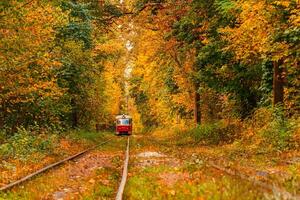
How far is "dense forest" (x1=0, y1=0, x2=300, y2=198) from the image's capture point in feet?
57.7

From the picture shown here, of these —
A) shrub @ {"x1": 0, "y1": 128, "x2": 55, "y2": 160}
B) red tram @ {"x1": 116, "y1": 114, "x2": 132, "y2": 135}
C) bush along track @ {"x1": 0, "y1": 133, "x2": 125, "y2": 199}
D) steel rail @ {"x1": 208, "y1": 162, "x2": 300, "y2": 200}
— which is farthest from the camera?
red tram @ {"x1": 116, "y1": 114, "x2": 132, "y2": 135}

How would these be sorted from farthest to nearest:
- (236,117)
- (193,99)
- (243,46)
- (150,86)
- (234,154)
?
(150,86) → (193,99) → (236,117) → (243,46) → (234,154)

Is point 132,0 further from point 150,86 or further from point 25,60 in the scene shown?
point 150,86

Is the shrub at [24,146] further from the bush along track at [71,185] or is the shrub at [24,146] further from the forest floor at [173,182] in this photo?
the bush along track at [71,185]

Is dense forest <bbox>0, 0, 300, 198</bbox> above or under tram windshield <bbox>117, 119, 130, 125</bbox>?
above

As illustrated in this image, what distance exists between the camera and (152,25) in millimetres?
31922

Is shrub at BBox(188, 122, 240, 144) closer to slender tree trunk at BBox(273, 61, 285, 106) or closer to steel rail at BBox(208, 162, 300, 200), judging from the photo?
slender tree trunk at BBox(273, 61, 285, 106)

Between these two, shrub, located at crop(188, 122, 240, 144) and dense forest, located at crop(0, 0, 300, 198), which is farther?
shrub, located at crop(188, 122, 240, 144)

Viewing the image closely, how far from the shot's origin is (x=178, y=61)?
34.5 m

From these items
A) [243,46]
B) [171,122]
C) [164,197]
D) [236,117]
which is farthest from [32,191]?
[171,122]

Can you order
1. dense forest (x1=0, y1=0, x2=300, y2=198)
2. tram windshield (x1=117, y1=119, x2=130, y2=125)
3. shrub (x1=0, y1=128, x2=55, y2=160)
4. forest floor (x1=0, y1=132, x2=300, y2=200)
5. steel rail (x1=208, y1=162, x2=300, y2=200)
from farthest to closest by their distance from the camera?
1. tram windshield (x1=117, y1=119, x2=130, y2=125)
2. shrub (x1=0, y1=128, x2=55, y2=160)
3. dense forest (x1=0, y1=0, x2=300, y2=198)
4. forest floor (x1=0, y1=132, x2=300, y2=200)
5. steel rail (x1=208, y1=162, x2=300, y2=200)

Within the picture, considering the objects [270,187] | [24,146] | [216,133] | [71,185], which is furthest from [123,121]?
[270,187]

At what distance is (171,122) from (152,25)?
2279 centimetres

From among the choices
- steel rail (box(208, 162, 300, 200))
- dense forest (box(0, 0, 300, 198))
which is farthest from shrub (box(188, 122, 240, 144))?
steel rail (box(208, 162, 300, 200))
